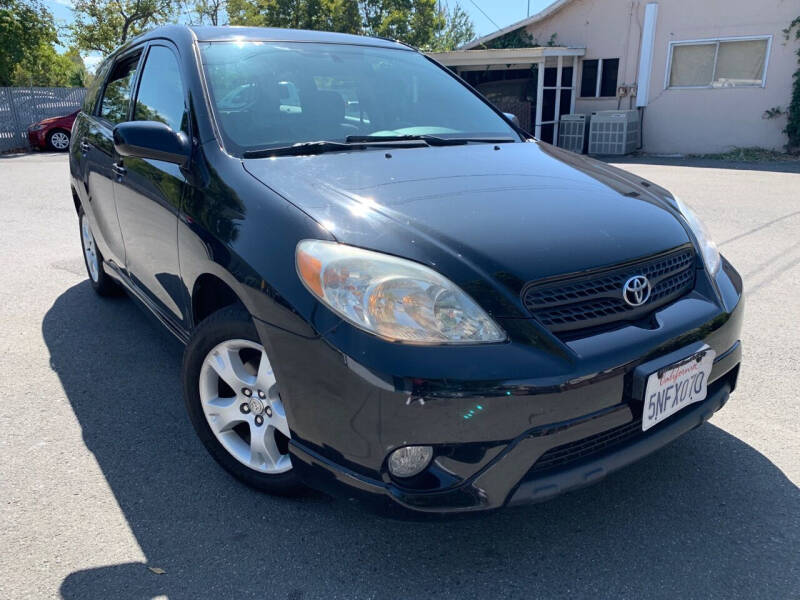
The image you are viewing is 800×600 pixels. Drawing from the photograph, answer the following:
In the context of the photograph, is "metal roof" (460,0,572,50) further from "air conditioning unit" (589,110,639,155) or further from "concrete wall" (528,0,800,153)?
"air conditioning unit" (589,110,639,155)

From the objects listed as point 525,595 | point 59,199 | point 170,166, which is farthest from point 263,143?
point 59,199

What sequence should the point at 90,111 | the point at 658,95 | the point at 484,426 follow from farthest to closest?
1. the point at 658,95
2. the point at 90,111
3. the point at 484,426

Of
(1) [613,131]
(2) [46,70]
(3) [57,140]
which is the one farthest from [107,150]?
(2) [46,70]

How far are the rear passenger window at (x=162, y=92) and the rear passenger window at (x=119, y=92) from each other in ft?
0.90

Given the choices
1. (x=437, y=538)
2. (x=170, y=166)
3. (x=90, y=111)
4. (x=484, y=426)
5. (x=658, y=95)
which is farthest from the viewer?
(x=658, y=95)

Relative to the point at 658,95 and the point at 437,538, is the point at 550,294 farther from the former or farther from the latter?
the point at 658,95

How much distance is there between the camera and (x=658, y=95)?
15617 millimetres

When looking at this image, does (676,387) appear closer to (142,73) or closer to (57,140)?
(142,73)

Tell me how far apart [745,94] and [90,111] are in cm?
1467

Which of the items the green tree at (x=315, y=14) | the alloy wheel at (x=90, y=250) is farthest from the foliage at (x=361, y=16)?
the alloy wheel at (x=90, y=250)

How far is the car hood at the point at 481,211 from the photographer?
1.91 meters

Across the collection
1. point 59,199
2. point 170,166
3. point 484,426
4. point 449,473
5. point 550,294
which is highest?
point 170,166

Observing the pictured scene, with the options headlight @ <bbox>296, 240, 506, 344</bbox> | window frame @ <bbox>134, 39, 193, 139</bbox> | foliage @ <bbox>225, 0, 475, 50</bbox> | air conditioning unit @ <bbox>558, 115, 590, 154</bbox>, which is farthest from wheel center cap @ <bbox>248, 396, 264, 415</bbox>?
foliage @ <bbox>225, 0, 475, 50</bbox>

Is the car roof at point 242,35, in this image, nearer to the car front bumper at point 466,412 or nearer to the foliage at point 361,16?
the car front bumper at point 466,412
